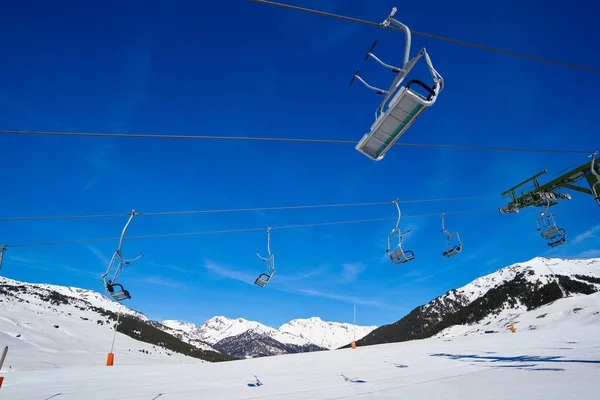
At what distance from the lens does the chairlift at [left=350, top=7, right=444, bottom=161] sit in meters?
5.42

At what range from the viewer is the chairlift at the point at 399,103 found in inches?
213

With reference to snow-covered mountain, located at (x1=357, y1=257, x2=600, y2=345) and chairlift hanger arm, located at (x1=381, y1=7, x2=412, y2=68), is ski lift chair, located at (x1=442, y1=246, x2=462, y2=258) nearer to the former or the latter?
chairlift hanger arm, located at (x1=381, y1=7, x2=412, y2=68)

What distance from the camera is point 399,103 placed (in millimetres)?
5535

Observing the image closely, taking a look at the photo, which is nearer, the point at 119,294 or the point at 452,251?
the point at 119,294

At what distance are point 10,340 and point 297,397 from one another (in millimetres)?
78100

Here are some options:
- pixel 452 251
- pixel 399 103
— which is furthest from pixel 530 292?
pixel 399 103

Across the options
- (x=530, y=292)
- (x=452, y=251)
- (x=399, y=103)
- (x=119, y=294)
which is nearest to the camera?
(x=399, y=103)

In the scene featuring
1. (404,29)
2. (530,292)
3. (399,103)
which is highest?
(530,292)

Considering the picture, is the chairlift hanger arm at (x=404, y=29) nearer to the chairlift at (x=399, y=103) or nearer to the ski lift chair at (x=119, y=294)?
the chairlift at (x=399, y=103)

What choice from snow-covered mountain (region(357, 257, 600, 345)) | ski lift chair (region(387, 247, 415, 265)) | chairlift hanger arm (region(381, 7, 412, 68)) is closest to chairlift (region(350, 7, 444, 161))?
chairlift hanger arm (region(381, 7, 412, 68))

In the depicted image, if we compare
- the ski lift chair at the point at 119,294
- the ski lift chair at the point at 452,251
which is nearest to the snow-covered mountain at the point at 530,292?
the ski lift chair at the point at 452,251

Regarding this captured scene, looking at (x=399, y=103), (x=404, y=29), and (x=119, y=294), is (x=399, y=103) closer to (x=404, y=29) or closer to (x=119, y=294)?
(x=404, y=29)

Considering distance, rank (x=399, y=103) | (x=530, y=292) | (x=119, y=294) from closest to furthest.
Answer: (x=399, y=103) < (x=119, y=294) < (x=530, y=292)

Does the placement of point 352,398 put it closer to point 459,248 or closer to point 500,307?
point 459,248
